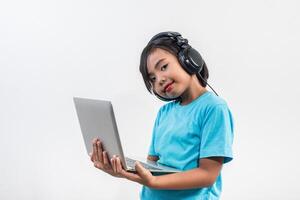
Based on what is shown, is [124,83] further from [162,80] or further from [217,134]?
[217,134]

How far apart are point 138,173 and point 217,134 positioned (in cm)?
19

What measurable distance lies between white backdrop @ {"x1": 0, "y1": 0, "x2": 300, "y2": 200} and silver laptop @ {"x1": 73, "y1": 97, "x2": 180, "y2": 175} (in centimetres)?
65

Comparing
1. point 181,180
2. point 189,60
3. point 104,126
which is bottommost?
point 181,180

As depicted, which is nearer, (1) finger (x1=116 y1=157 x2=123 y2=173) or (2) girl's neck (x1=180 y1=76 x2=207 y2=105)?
(1) finger (x1=116 y1=157 x2=123 y2=173)

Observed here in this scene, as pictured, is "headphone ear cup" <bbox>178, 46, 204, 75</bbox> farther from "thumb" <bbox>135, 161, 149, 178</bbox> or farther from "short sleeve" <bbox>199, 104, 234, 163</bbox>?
"thumb" <bbox>135, 161, 149, 178</bbox>

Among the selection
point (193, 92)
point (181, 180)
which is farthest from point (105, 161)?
point (193, 92)

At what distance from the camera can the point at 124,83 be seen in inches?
59.3

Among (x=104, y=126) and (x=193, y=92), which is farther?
(x=193, y=92)

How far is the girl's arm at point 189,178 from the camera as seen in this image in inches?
31.6

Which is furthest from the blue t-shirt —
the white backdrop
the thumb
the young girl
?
the white backdrop

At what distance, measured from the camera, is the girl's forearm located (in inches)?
31.6

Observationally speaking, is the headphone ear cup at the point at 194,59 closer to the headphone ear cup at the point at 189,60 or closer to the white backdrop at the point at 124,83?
the headphone ear cup at the point at 189,60

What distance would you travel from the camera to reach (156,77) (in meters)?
0.89

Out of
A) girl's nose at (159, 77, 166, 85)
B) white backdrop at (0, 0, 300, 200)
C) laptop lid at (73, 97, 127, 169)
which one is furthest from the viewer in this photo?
white backdrop at (0, 0, 300, 200)
